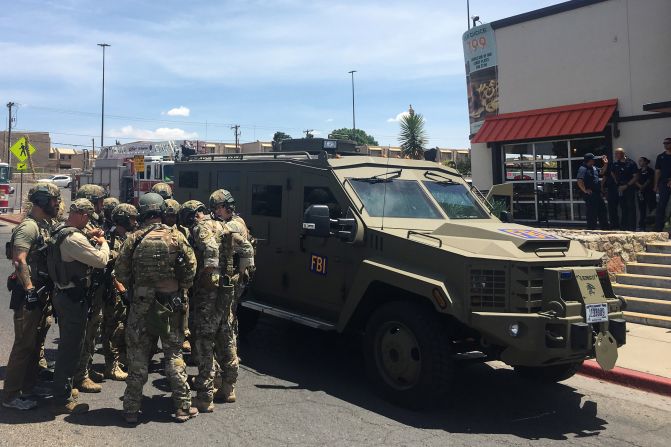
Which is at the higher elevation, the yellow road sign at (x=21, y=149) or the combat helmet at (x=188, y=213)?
the yellow road sign at (x=21, y=149)

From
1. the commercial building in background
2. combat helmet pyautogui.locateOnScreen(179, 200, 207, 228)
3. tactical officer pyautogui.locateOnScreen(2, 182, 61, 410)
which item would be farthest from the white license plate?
the commercial building in background

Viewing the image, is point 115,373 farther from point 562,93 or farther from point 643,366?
point 562,93

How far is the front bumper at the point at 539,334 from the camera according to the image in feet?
14.2

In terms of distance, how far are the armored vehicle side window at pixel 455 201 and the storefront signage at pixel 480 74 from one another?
10.2 m

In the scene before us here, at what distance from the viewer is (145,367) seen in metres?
4.48

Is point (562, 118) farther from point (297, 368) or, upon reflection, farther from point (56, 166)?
point (56, 166)

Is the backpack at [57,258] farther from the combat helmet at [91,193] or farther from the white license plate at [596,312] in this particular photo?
the white license plate at [596,312]

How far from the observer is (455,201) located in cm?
626

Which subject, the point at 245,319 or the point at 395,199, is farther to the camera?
the point at 245,319

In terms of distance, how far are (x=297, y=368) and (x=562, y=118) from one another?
10.5 m

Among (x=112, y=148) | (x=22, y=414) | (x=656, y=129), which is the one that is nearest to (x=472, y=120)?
(x=656, y=129)

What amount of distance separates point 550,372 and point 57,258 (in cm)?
455

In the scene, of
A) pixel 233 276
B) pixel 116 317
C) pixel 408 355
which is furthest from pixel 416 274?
pixel 116 317

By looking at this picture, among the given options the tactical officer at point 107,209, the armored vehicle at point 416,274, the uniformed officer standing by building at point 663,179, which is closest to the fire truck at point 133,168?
the tactical officer at point 107,209
